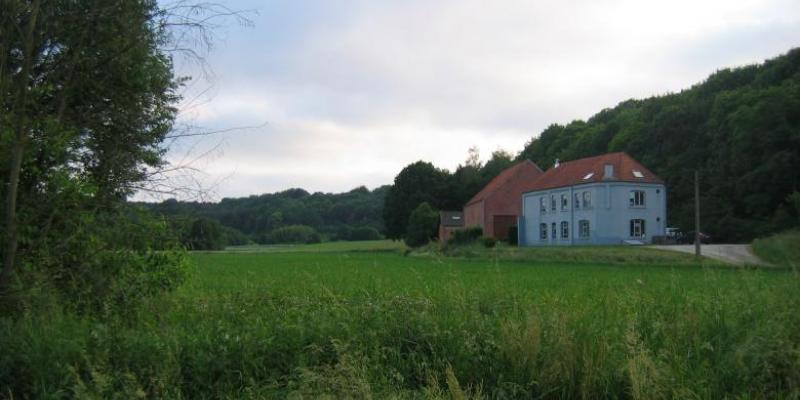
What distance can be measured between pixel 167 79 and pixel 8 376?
3763mm

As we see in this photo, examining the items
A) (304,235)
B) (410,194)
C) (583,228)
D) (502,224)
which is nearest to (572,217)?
(583,228)

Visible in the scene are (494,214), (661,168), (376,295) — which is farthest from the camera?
(661,168)

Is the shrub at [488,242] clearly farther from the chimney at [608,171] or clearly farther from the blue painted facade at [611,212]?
the chimney at [608,171]

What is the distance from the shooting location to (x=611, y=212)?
5125 cm

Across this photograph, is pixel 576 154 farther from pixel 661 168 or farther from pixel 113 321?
pixel 113 321

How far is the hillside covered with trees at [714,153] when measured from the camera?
56656 millimetres

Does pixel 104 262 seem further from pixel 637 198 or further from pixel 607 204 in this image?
pixel 637 198

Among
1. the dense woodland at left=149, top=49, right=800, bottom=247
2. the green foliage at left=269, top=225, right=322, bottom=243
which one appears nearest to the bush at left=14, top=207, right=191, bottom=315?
the dense woodland at left=149, top=49, right=800, bottom=247

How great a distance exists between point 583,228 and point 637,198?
4893 mm

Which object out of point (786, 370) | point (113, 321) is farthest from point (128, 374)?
point (786, 370)

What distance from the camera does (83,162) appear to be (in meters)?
7.31

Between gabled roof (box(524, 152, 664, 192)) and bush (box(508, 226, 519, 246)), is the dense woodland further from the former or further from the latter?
bush (box(508, 226, 519, 246))

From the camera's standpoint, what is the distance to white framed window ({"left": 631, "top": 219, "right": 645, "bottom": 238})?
170 feet

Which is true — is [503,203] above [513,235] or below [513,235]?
above
